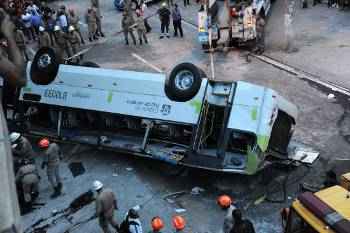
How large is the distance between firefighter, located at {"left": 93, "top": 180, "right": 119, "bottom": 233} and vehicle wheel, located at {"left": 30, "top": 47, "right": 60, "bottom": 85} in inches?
157

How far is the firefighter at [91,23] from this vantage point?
747 inches

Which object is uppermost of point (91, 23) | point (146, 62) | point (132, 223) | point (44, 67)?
point (91, 23)

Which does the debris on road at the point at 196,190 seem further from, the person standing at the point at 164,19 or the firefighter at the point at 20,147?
the person standing at the point at 164,19

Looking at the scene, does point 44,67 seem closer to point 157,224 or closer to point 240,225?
point 157,224

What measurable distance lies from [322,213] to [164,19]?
1433 cm

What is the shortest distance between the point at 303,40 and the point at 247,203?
9.41 m

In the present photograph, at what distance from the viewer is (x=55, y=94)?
11.2 metres

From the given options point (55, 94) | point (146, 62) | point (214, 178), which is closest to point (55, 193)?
point (55, 94)

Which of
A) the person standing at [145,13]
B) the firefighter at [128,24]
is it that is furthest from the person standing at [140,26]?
the person standing at [145,13]

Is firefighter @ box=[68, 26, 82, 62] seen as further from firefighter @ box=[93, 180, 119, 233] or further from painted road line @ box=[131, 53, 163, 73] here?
firefighter @ box=[93, 180, 119, 233]

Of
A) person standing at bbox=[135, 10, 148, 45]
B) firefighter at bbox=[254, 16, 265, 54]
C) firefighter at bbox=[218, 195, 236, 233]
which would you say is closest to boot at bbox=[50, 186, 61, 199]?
firefighter at bbox=[218, 195, 236, 233]

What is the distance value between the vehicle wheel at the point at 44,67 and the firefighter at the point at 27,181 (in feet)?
7.64

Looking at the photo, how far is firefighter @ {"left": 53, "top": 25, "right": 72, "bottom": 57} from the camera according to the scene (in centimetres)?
1678

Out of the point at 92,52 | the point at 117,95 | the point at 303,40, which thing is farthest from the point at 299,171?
the point at 92,52
